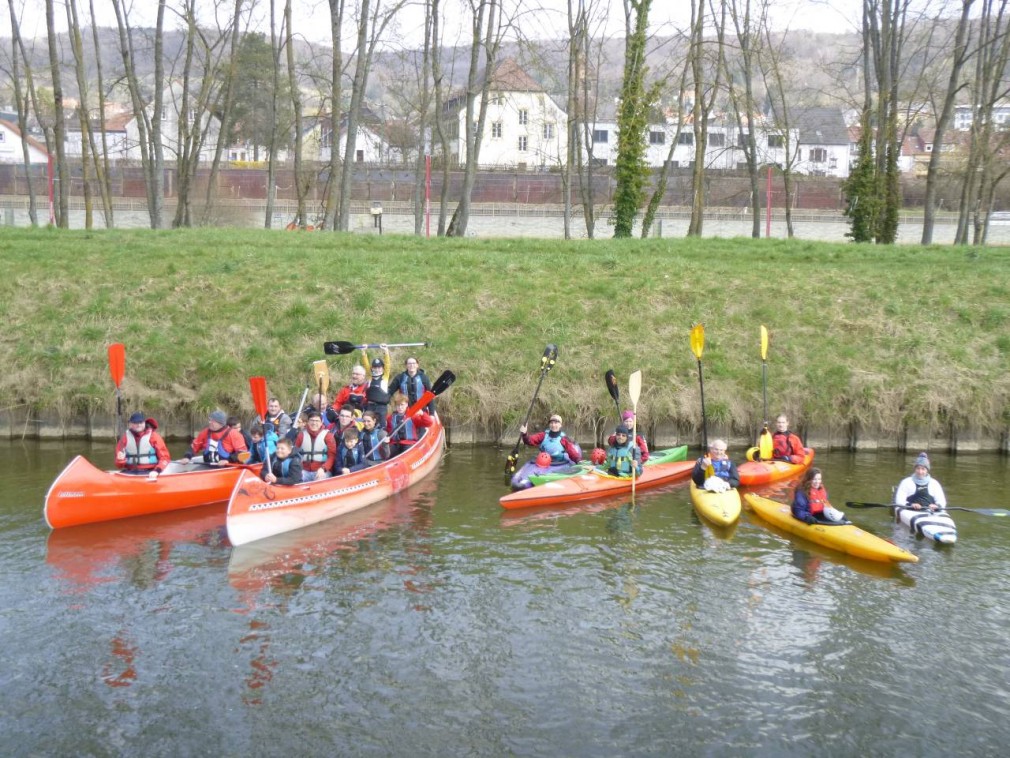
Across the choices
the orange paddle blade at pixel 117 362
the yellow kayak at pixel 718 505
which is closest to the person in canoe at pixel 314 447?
the orange paddle blade at pixel 117 362

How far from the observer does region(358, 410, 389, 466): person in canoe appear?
14.5m

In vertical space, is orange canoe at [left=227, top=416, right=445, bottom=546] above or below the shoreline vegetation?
below

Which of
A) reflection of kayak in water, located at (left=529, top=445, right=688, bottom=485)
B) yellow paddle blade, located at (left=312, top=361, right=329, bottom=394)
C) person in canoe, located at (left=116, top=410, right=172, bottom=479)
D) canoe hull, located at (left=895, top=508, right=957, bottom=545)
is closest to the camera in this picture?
canoe hull, located at (left=895, top=508, right=957, bottom=545)

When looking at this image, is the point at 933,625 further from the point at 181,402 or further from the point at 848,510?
the point at 181,402

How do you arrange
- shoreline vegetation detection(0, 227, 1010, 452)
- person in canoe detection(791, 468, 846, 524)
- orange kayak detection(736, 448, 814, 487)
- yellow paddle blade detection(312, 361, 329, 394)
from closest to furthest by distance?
person in canoe detection(791, 468, 846, 524)
orange kayak detection(736, 448, 814, 487)
yellow paddle blade detection(312, 361, 329, 394)
shoreline vegetation detection(0, 227, 1010, 452)

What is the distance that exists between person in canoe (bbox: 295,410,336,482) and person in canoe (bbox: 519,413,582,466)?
3.07m

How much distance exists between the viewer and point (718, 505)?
43.1 ft

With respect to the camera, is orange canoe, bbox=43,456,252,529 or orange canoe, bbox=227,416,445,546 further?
orange canoe, bbox=43,456,252,529

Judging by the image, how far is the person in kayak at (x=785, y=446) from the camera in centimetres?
1602

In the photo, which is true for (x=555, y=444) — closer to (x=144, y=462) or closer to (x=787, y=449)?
(x=787, y=449)

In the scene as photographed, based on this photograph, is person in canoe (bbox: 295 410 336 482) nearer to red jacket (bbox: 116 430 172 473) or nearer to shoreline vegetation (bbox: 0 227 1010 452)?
red jacket (bbox: 116 430 172 473)

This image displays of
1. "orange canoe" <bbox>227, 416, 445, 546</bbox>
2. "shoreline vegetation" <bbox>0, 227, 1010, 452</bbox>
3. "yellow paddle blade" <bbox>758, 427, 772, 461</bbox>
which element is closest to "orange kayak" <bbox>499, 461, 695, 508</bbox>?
"yellow paddle blade" <bbox>758, 427, 772, 461</bbox>

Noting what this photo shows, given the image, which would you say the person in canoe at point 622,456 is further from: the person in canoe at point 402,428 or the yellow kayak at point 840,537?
the person in canoe at point 402,428

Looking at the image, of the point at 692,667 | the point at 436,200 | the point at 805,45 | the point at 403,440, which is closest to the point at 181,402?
the point at 403,440
